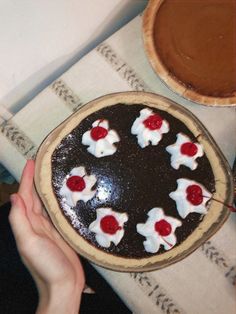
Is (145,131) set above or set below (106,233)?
above

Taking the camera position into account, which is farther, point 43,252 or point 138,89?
point 138,89

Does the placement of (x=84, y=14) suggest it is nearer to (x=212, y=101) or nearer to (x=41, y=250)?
(x=212, y=101)

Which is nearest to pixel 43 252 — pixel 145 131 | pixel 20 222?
pixel 20 222

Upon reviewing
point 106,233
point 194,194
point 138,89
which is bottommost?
point 106,233

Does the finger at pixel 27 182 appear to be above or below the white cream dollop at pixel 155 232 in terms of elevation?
below

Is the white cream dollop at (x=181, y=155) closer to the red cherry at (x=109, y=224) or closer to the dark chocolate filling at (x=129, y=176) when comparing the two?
the dark chocolate filling at (x=129, y=176)

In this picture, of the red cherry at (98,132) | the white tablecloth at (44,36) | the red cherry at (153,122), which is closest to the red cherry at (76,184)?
the red cherry at (98,132)

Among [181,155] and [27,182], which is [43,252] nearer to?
[27,182]
